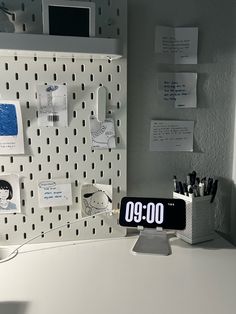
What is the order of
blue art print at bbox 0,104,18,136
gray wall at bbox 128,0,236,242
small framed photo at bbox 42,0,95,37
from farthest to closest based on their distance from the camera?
gray wall at bbox 128,0,236,242, blue art print at bbox 0,104,18,136, small framed photo at bbox 42,0,95,37

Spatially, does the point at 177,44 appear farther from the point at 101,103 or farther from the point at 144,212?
the point at 144,212

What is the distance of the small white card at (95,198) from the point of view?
3.57 feet

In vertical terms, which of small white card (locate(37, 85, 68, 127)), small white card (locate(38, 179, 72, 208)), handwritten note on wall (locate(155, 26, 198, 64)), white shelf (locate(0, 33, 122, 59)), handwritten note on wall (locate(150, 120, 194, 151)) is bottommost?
small white card (locate(38, 179, 72, 208))

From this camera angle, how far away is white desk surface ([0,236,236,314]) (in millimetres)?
724

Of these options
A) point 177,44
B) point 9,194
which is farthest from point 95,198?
point 177,44

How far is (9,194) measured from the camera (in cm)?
104

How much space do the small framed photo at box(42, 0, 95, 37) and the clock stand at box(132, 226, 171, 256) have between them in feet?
1.96

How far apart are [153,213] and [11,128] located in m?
0.50

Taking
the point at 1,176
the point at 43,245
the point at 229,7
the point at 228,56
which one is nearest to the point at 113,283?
the point at 43,245

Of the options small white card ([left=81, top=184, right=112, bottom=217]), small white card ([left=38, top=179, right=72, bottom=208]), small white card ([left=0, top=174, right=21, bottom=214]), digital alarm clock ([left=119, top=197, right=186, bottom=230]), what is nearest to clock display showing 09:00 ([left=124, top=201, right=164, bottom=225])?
digital alarm clock ([left=119, top=197, right=186, bottom=230])

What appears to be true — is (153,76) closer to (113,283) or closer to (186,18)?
(186,18)

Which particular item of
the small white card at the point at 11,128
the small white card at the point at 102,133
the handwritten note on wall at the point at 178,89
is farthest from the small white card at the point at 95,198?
the handwritten note on wall at the point at 178,89

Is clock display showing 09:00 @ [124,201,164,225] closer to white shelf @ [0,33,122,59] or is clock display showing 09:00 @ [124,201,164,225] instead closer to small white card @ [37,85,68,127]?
small white card @ [37,85,68,127]

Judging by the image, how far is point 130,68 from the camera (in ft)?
3.62
